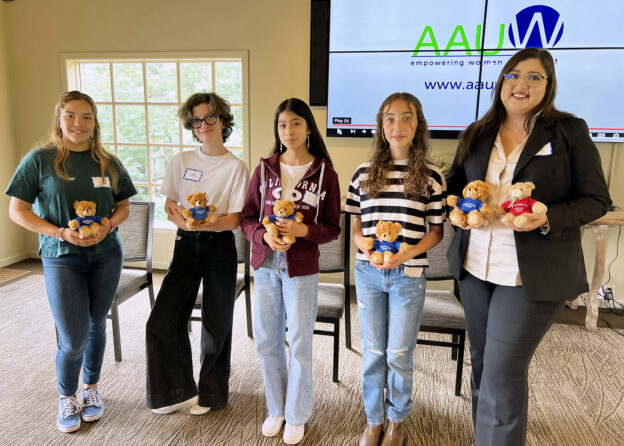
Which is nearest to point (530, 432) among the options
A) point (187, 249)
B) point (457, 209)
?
point (457, 209)

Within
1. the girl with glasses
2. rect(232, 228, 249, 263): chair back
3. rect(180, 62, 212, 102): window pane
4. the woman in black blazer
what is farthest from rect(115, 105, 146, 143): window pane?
the woman in black blazer

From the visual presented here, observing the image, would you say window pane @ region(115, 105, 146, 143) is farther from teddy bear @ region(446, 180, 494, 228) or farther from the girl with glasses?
teddy bear @ region(446, 180, 494, 228)

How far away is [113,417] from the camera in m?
2.04

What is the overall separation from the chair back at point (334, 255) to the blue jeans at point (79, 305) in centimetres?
115

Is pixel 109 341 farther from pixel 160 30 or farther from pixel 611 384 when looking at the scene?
pixel 611 384

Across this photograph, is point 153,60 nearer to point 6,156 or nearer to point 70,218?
point 6,156

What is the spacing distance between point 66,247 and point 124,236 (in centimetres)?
101

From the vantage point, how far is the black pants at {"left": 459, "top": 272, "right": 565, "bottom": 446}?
1420 millimetres

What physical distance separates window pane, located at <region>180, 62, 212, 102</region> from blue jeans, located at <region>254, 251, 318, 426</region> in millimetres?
2946

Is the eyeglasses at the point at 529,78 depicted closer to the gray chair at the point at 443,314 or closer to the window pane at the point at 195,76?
the gray chair at the point at 443,314

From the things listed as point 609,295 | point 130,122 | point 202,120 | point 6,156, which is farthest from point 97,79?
point 609,295

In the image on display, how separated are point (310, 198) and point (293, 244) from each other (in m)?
0.21

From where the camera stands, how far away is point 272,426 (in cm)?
190

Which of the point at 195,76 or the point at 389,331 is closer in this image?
the point at 389,331
